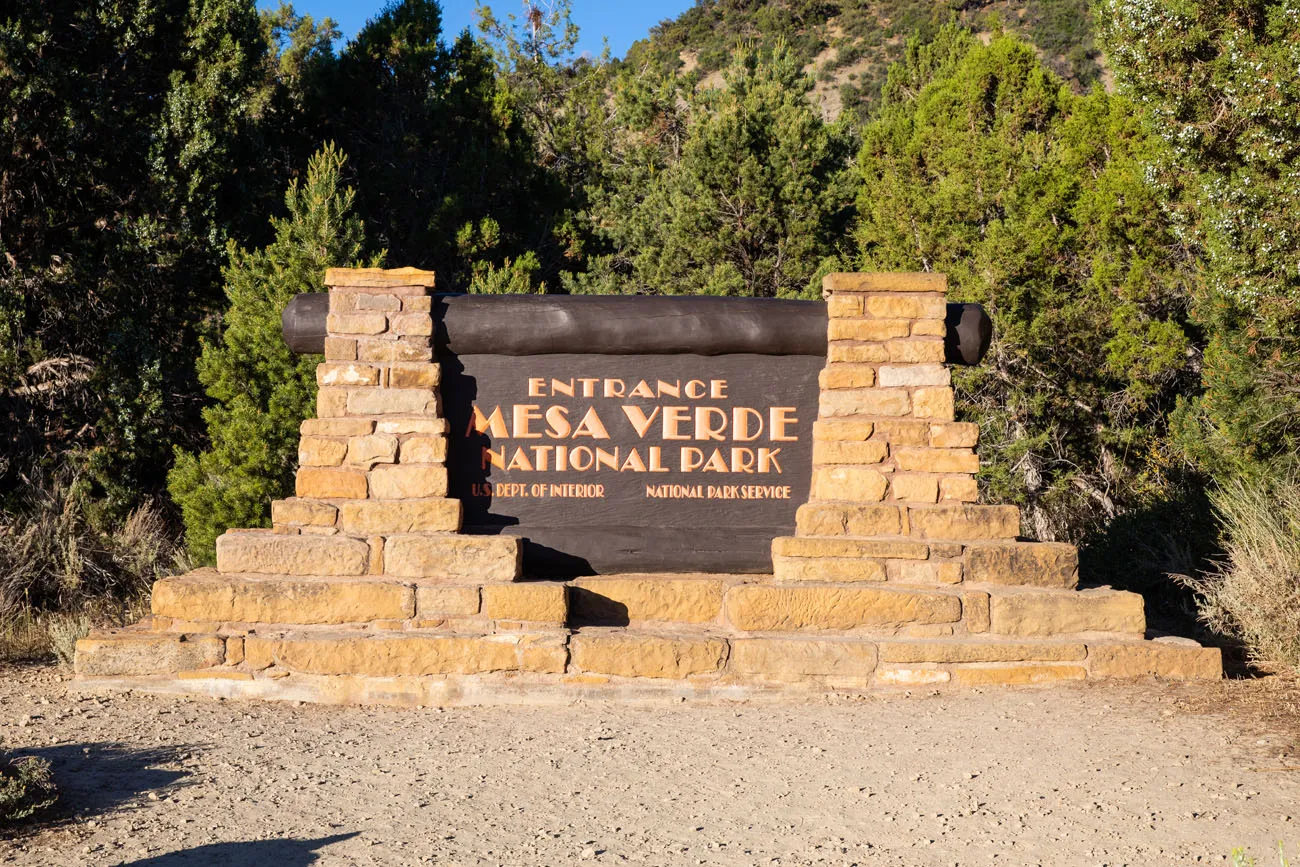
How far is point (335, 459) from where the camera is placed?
5.71 meters

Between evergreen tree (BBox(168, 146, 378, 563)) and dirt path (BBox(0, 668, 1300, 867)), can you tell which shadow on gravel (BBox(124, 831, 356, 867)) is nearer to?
dirt path (BBox(0, 668, 1300, 867))

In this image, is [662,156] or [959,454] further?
[662,156]

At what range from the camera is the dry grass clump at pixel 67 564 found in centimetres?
704

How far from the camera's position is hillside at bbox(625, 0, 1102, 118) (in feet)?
125

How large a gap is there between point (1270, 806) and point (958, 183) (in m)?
10.5

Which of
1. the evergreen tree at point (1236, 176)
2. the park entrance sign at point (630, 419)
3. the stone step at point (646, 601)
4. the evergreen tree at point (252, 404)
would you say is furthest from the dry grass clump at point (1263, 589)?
the evergreen tree at point (252, 404)

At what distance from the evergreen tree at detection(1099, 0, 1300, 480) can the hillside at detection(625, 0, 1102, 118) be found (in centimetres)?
2758

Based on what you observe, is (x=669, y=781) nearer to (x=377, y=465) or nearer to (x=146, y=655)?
(x=377, y=465)

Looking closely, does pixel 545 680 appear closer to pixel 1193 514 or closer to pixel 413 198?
pixel 1193 514

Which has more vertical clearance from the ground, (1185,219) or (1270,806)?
(1185,219)

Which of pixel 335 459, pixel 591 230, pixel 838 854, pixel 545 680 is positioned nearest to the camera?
pixel 838 854

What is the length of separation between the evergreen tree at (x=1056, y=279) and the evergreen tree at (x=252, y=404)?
6739mm

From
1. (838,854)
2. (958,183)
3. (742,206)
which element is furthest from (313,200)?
(838,854)

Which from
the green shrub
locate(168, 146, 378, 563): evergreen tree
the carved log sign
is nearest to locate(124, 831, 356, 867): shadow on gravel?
the green shrub
